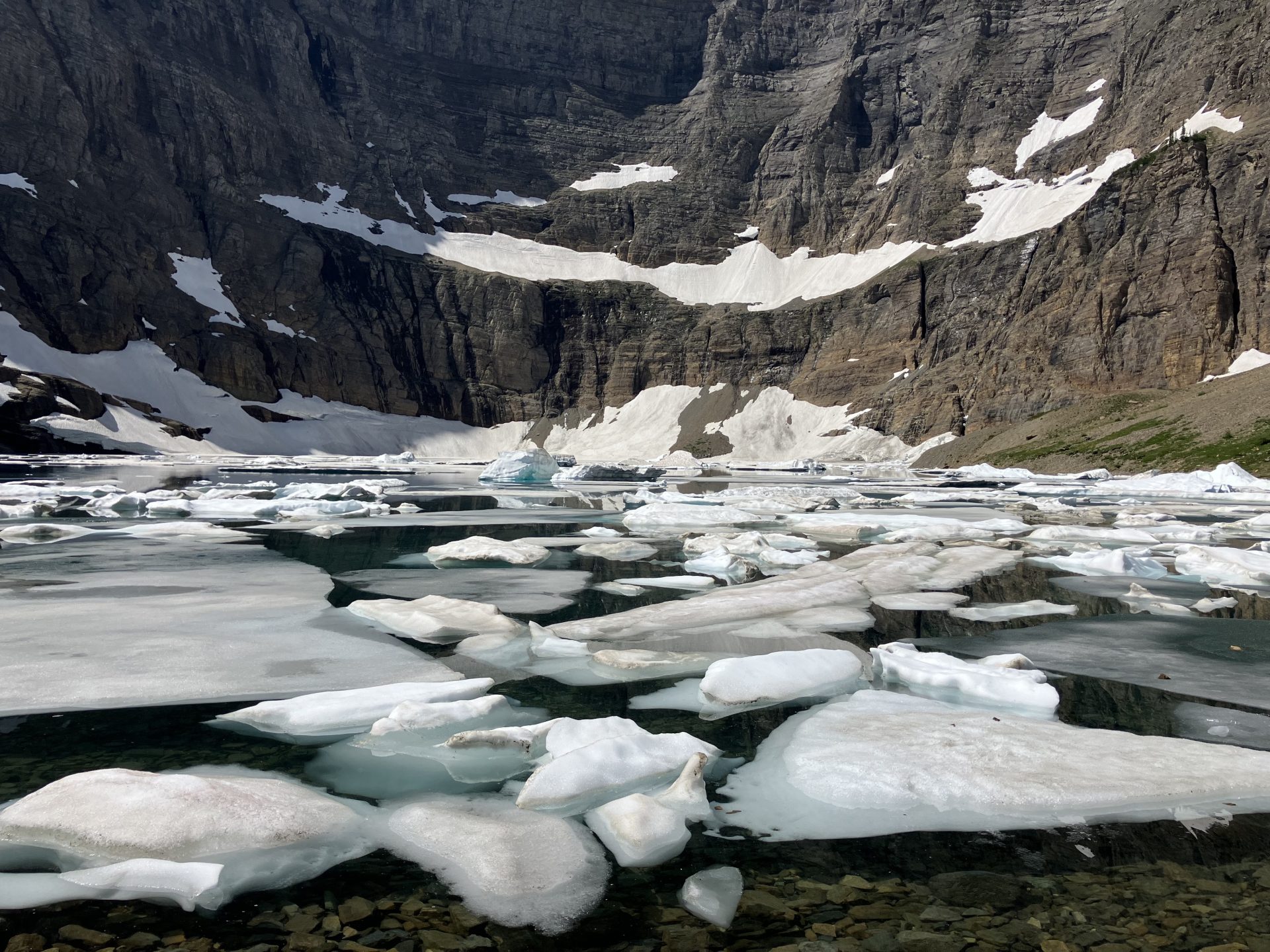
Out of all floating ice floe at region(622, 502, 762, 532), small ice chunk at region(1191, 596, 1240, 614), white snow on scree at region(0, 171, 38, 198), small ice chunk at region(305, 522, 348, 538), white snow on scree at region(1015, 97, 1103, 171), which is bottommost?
small ice chunk at region(1191, 596, 1240, 614)

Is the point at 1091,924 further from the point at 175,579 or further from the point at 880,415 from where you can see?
the point at 880,415

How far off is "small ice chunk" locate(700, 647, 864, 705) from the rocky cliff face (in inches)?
3080

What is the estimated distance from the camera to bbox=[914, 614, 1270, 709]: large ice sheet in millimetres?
7469

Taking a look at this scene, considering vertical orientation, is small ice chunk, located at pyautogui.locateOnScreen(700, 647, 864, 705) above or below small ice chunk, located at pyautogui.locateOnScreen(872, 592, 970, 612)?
below

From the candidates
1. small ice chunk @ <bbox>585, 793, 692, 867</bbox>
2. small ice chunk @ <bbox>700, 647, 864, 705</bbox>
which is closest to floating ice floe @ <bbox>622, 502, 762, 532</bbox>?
small ice chunk @ <bbox>700, 647, 864, 705</bbox>

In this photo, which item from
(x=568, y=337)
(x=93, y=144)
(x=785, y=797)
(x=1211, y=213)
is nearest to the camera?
(x=785, y=797)

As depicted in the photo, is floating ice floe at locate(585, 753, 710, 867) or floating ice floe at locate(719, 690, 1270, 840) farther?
floating ice floe at locate(719, 690, 1270, 840)

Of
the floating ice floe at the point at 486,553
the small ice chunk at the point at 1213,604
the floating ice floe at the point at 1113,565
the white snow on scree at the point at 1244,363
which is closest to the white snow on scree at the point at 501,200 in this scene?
the white snow on scree at the point at 1244,363

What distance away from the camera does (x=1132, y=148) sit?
94.1 meters

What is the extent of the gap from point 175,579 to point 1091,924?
43.6ft

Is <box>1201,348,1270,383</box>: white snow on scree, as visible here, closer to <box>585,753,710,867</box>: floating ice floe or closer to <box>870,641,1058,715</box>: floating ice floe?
<box>870,641,1058,715</box>: floating ice floe

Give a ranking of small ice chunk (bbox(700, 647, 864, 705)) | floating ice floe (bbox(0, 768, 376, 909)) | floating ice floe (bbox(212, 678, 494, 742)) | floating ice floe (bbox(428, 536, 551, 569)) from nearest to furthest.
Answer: floating ice floe (bbox(0, 768, 376, 909)), floating ice floe (bbox(212, 678, 494, 742)), small ice chunk (bbox(700, 647, 864, 705)), floating ice floe (bbox(428, 536, 551, 569))

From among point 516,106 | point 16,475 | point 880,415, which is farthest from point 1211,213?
point 516,106

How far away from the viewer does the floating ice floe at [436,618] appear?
945 centimetres
